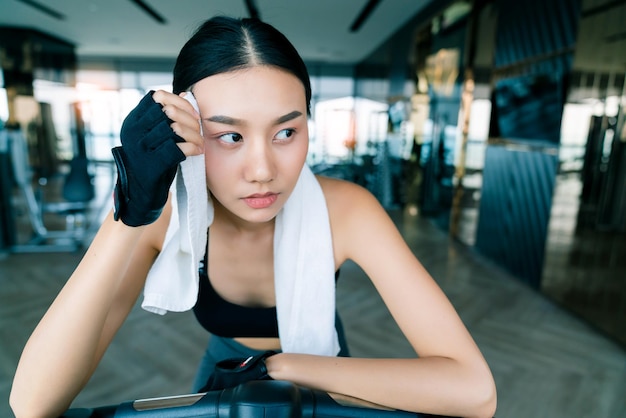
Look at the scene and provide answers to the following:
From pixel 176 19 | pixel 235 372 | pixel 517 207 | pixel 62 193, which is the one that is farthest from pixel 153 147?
pixel 176 19

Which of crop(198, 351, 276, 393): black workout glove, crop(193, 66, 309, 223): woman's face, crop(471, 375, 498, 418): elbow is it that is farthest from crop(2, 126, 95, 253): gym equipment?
crop(471, 375, 498, 418): elbow

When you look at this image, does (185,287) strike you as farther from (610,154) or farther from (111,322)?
(610,154)

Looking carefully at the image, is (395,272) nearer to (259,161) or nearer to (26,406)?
(259,161)

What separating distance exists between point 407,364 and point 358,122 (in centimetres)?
983

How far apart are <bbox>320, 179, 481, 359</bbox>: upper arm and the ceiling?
3537mm

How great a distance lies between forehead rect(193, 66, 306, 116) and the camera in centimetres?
67

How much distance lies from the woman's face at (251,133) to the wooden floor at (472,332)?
152cm

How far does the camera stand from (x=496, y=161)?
3883mm

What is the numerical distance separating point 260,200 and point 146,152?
228mm

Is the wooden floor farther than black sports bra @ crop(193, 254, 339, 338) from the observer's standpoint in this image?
Yes

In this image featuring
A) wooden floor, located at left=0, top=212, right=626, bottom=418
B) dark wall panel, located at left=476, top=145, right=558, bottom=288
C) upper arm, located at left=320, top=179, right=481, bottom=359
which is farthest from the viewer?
dark wall panel, located at left=476, top=145, right=558, bottom=288

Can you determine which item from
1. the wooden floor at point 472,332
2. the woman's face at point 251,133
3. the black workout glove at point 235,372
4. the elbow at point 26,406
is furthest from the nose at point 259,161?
the wooden floor at point 472,332

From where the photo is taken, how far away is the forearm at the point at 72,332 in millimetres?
654

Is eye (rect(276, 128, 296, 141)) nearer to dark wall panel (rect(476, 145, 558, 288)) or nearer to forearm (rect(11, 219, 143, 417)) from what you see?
forearm (rect(11, 219, 143, 417))
